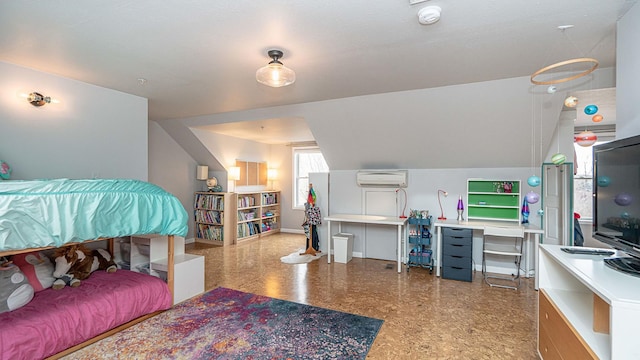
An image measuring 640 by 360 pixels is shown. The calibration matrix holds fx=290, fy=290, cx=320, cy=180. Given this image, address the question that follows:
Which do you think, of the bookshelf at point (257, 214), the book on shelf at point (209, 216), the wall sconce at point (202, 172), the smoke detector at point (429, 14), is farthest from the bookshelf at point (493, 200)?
the wall sconce at point (202, 172)

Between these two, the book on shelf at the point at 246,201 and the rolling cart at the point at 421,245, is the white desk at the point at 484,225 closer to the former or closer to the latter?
the rolling cart at the point at 421,245

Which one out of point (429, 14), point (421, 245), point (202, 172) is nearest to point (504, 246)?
point (421, 245)

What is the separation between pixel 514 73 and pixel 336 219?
9.86 ft

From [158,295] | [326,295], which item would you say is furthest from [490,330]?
[158,295]

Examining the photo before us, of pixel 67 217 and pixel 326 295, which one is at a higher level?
pixel 67 217

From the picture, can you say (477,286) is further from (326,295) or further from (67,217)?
(67,217)

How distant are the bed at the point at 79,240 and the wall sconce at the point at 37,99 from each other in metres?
1.35

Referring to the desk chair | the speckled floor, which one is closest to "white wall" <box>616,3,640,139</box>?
the speckled floor

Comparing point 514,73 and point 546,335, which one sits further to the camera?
point 514,73

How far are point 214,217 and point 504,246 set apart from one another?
208 inches

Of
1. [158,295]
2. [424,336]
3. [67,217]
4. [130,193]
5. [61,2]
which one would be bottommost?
[424,336]

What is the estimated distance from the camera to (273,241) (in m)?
6.33

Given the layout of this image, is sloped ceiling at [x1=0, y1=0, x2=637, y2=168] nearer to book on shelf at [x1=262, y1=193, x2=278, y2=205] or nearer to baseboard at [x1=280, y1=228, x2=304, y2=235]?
book on shelf at [x1=262, y1=193, x2=278, y2=205]

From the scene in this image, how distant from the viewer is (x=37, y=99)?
2.94 m
